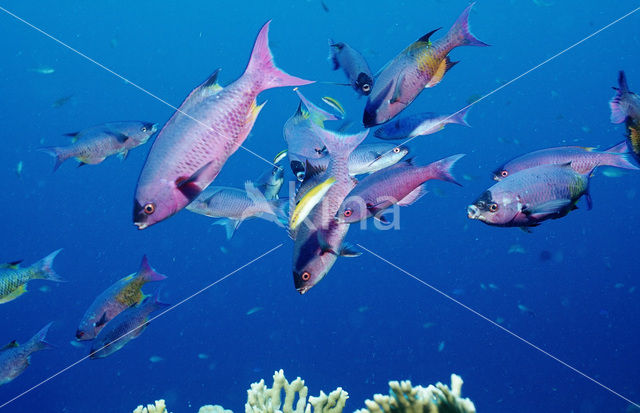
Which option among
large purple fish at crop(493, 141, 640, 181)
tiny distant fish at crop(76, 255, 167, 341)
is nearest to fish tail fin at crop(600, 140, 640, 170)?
large purple fish at crop(493, 141, 640, 181)

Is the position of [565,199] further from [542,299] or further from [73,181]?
[73,181]

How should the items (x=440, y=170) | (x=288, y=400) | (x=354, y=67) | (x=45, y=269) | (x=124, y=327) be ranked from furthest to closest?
1. (x=45, y=269)
2. (x=124, y=327)
3. (x=288, y=400)
4. (x=354, y=67)
5. (x=440, y=170)

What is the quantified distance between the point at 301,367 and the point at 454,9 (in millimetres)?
40777

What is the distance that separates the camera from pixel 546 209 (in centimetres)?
267

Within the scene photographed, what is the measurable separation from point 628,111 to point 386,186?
5.57 ft

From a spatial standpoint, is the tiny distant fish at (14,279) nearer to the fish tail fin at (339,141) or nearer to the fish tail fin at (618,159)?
the fish tail fin at (339,141)

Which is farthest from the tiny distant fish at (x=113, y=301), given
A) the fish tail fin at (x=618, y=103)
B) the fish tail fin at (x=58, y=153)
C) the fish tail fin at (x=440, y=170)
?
the fish tail fin at (x=618, y=103)

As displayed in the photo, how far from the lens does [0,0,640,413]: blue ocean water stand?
23.1m

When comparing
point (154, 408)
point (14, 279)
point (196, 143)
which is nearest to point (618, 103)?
point (196, 143)

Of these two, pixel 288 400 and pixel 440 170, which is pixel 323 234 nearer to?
pixel 440 170

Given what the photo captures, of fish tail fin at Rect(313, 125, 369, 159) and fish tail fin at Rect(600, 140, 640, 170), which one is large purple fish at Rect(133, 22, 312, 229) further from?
fish tail fin at Rect(600, 140, 640, 170)

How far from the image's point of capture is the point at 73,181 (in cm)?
3123

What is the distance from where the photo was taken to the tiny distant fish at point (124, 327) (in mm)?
4492

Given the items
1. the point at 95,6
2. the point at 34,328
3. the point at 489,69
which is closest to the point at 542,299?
the point at 489,69
